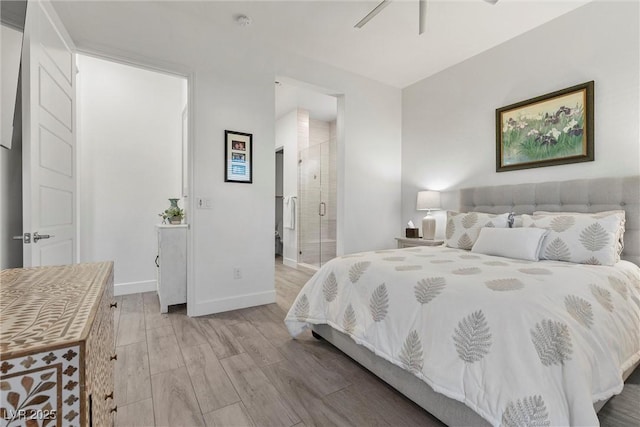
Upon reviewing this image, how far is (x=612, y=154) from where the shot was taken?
8.19ft

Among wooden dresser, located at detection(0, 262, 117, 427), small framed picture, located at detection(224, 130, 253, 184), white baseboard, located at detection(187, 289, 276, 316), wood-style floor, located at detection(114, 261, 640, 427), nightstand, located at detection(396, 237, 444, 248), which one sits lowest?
wood-style floor, located at detection(114, 261, 640, 427)

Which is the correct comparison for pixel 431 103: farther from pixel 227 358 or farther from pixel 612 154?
pixel 227 358

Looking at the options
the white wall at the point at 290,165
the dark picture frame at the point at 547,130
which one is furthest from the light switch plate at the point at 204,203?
the dark picture frame at the point at 547,130

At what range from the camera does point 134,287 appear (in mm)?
3541

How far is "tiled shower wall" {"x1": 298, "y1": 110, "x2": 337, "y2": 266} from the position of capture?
17.1 ft

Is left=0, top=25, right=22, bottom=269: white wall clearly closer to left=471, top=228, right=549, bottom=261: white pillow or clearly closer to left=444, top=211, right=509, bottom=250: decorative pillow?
left=471, top=228, right=549, bottom=261: white pillow

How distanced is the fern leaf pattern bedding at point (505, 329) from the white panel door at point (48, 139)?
1.91 meters

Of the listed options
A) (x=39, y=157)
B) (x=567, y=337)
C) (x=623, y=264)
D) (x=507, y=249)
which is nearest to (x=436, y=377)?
(x=567, y=337)

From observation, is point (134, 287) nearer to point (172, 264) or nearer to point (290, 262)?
point (172, 264)

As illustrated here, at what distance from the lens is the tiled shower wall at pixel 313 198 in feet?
17.1

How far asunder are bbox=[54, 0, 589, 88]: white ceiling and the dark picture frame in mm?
793

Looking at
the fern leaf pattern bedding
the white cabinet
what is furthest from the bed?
the white cabinet

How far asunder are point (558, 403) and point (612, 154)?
2506 millimetres

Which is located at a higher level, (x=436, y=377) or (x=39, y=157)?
(x=39, y=157)
